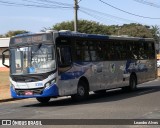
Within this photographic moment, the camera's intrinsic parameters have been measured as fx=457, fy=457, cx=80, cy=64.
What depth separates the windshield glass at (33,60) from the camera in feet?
60.3

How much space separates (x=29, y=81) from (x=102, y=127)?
294 inches

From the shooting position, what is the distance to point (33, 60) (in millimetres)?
18578

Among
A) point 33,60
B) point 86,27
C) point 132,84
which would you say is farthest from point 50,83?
point 86,27

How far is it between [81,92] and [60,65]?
210cm

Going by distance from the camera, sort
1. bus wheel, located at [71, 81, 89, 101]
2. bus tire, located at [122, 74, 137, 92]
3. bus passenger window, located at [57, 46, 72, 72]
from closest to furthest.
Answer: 1. bus passenger window, located at [57, 46, 72, 72]
2. bus wheel, located at [71, 81, 89, 101]
3. bus tire, located at [122, 74, 137, 92]

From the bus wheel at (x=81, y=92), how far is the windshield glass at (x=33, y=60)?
2.12 m

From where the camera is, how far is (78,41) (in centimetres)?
2011

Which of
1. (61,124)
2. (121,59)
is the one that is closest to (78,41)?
(121,59)

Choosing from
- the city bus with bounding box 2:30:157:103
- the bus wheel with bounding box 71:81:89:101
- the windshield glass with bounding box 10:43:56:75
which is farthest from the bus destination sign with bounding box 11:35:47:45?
the bus wheel with bounding box 71:81:89:101

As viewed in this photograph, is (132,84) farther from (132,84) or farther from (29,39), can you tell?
(29,39)

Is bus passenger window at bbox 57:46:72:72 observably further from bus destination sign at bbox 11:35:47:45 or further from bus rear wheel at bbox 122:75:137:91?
bus rear wheel at bbox 122:75:137:91

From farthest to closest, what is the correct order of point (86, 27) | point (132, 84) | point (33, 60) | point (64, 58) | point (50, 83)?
1. point (86, 27)
2. point (132, 84)
3. point (64, 58)
4. point (33, 60)
5. point (50, 83)

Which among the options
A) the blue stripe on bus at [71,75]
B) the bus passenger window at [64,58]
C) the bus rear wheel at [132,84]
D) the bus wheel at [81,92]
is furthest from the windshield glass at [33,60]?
the bus rear wheel at [132,84]

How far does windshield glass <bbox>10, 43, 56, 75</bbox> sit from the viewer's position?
18.4 meters
